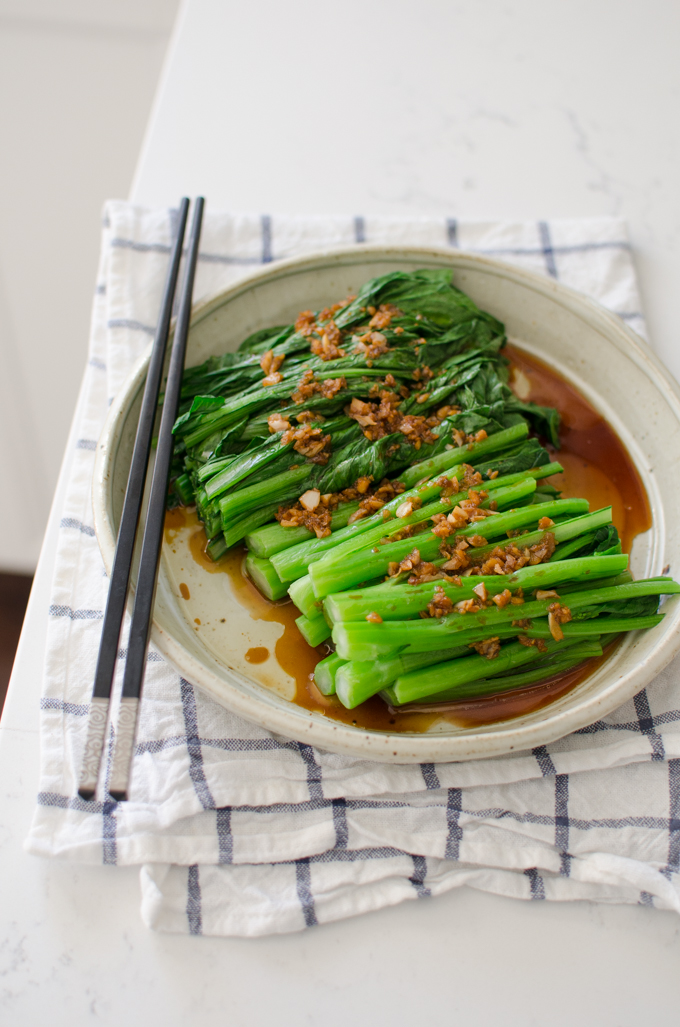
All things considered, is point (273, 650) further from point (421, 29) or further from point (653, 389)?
point (421, 29)

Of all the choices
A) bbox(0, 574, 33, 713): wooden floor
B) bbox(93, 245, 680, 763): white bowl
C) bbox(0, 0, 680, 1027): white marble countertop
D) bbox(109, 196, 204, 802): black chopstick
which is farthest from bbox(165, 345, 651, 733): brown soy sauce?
bbox(0, 574, 33, 713): wooden floor

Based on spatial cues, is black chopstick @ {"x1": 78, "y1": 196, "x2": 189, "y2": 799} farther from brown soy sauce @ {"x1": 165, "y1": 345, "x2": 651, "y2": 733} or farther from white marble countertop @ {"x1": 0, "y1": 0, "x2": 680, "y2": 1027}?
white marble countertop @ {"x1": 0, "y1": 0, "x2": 680, "y2": 1027}

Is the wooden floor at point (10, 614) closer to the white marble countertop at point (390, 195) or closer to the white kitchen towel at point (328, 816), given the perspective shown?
the white marble countertop at point (390, 195)

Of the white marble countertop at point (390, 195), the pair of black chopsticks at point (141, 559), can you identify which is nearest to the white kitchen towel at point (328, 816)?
the white marble countertop at point (390, 195)

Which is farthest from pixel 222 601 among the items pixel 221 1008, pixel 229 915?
pixel 221 1008

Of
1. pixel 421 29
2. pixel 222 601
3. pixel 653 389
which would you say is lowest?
pixel 222 601
